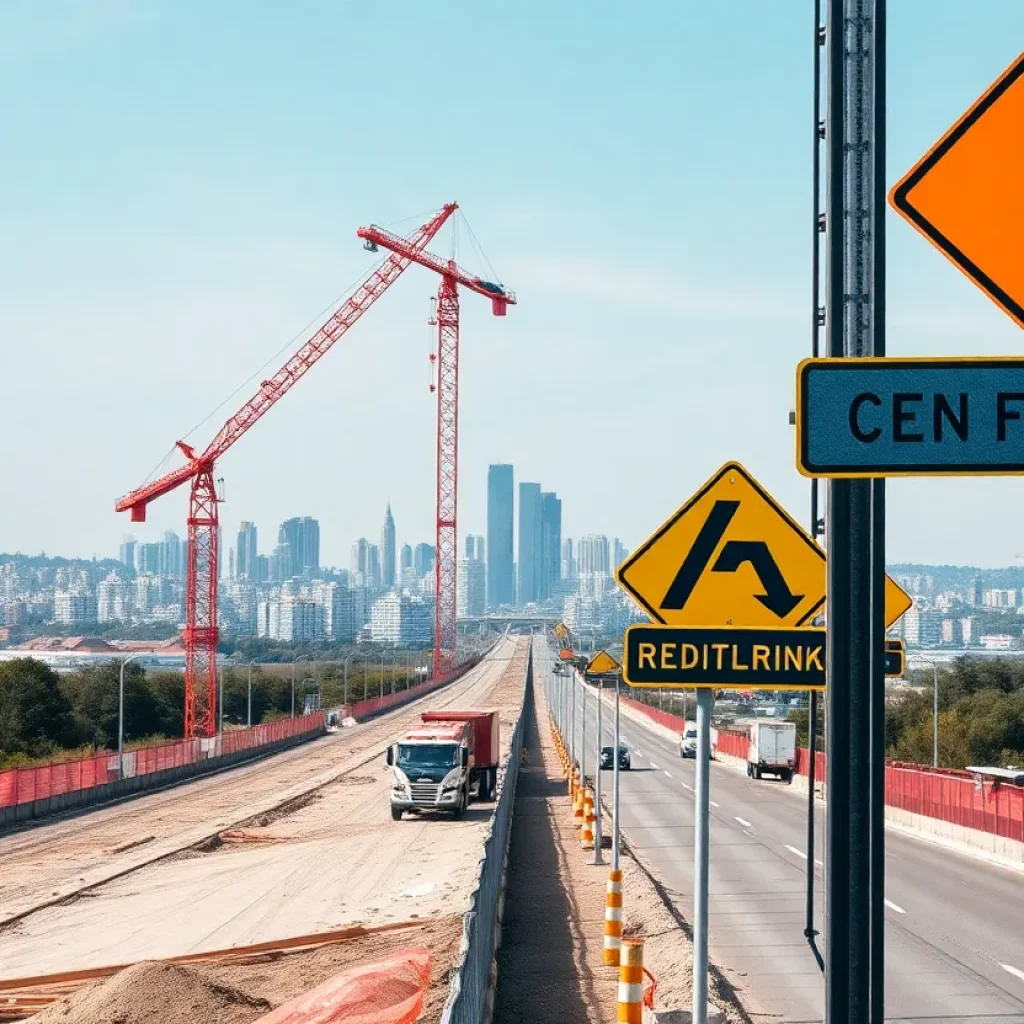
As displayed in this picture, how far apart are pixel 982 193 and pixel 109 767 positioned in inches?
2061

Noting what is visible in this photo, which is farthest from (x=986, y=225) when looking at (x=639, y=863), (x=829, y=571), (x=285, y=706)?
(x=285, y=706)

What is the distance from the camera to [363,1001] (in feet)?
48.2

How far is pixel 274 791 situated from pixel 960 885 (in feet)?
107

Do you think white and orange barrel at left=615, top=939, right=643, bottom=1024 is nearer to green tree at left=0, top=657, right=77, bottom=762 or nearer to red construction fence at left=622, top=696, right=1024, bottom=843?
red construction fence at left=622, top=696, right=1024, bottom=843

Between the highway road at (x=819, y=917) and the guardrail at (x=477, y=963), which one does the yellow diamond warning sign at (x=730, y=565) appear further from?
the highway road at (x=819, y=917)

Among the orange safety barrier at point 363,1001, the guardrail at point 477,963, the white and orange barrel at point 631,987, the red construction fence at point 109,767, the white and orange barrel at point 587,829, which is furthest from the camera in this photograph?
the red construction fence at point 109,767

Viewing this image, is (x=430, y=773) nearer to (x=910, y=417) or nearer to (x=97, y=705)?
(x=910, y=417)

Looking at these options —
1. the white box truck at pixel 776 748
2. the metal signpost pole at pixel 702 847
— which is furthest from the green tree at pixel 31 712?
the metal signpost pole at pixel 702 847

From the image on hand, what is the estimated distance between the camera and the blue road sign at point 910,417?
445 cm

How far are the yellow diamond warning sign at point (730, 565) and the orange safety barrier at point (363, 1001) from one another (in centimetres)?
789

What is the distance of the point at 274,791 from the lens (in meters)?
54.8

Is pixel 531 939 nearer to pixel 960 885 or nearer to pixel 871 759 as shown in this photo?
Result: pixel 960 885

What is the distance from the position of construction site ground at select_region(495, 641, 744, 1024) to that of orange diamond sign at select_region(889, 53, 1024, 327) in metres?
12.1

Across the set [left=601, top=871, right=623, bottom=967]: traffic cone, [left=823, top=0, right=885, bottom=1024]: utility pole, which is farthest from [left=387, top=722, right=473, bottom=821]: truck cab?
[left=823, top=0, right=885, bottom=1024]: utility pole
